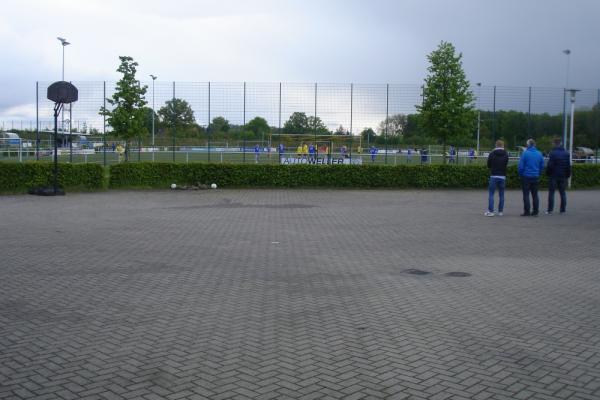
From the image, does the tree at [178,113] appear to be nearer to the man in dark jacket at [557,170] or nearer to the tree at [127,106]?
the tree at [127,106]

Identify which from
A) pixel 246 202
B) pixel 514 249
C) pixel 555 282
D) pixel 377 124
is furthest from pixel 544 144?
pixel 555 282

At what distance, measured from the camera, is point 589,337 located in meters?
5.75

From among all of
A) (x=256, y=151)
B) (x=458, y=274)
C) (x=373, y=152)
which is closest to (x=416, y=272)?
(x=458, y=274)

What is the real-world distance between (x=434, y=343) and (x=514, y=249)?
237 inches

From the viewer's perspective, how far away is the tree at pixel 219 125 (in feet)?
102

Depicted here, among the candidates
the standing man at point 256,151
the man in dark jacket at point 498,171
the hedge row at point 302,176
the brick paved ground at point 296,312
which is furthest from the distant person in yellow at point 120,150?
the man in dark jacket at point 498,171

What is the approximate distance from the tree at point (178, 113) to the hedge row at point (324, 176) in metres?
7.48

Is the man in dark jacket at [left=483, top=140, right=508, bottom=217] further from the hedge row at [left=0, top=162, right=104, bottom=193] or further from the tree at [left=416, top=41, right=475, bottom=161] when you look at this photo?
the hedge row at [left=0, top=162, right=104, bottom=193]

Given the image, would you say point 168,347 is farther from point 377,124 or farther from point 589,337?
point 377,124

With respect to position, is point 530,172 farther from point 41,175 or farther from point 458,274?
point 41,175

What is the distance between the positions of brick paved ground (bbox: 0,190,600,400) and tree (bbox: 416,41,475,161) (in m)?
13.3

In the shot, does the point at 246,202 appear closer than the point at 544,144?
Yes

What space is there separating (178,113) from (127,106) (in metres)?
A: 5.85

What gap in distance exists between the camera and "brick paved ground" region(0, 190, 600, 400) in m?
4.62
